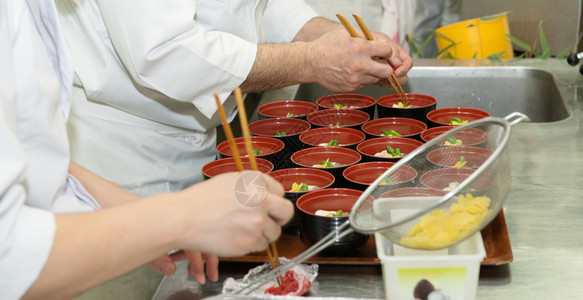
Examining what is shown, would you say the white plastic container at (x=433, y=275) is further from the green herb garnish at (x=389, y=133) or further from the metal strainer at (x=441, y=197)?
the green herb garnish at (x=389, y=133)

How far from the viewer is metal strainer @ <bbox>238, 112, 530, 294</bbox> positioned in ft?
3.40

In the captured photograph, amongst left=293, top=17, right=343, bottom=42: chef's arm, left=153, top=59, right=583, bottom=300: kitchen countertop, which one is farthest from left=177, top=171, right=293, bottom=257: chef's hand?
left=293, top=17, right=343, bottom=42: chef's arm

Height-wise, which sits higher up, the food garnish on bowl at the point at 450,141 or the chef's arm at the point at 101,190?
the chef's arm at the point at 101,190

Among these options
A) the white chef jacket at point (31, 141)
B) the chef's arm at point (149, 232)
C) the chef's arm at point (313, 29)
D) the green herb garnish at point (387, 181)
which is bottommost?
the green herb garnish at point (387, 181)

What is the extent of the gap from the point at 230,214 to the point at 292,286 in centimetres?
41

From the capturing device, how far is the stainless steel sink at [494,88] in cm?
261

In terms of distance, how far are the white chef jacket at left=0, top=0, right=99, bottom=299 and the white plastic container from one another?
1.88ft

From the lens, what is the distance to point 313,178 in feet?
5.61

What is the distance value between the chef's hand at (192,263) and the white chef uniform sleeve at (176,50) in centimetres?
55

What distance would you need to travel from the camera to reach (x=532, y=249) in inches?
54.9

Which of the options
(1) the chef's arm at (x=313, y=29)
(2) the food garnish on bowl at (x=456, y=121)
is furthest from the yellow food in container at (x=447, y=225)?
(1) the chef's arm at (x=313, y=29)

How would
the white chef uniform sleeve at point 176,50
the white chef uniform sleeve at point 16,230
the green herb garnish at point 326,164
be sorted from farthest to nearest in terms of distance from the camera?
the green herb garnish at point 326,164 → the white chef uniform sleeve at point 176,50 → the white chef uniform sleeve at point 16,230

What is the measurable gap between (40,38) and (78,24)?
63cm

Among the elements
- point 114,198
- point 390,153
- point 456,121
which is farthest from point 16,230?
point 456,121
